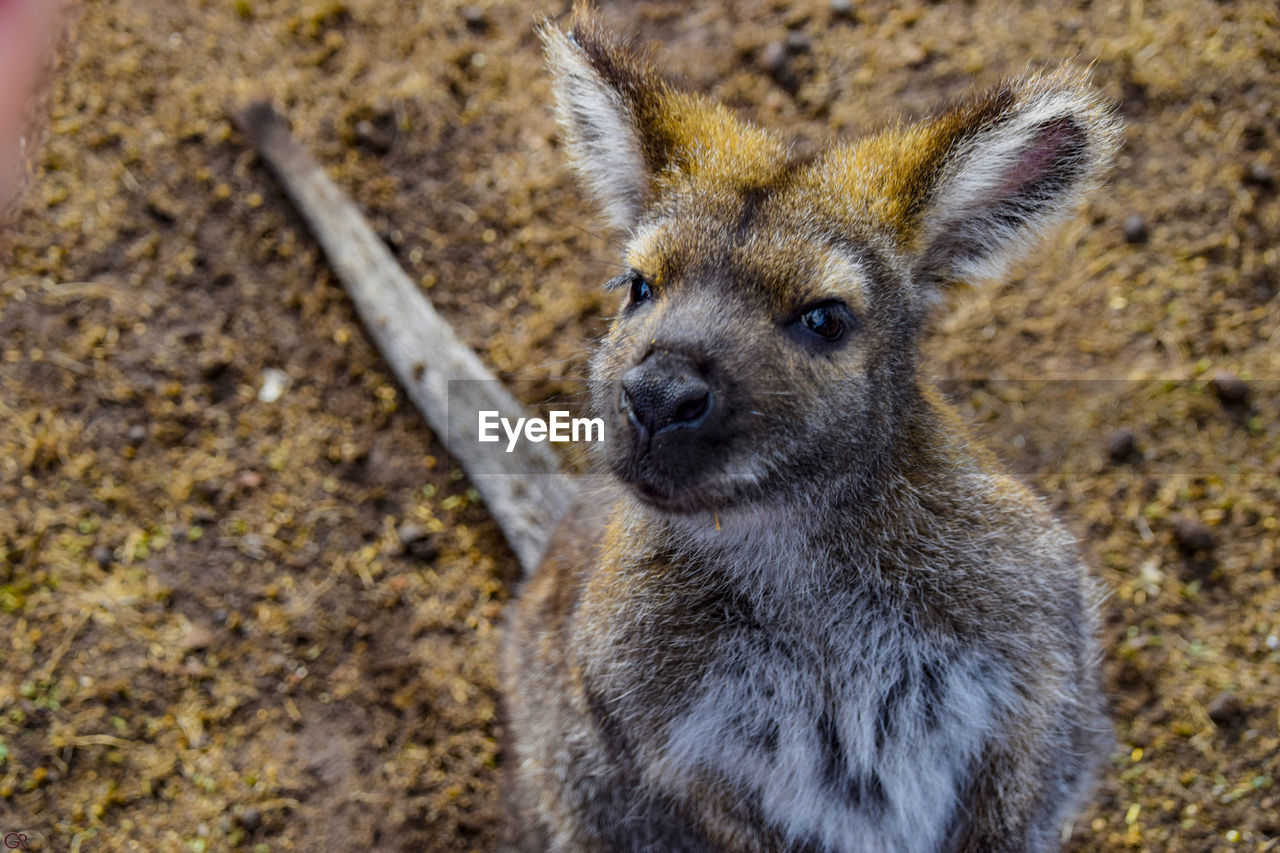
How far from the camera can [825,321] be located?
2.58 metres

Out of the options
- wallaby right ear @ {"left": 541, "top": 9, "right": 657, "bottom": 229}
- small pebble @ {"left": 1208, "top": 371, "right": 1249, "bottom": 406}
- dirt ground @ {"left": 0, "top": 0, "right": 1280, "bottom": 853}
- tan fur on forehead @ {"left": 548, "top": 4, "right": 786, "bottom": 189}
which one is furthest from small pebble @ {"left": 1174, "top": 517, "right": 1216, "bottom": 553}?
wallaby right ear @ {"left": 541, "top": 9, "right": 657, "bottom": 229}

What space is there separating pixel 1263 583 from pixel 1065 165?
2.40m

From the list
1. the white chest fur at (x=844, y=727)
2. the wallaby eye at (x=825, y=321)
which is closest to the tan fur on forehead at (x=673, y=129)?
the wallaby eye at (x=825, y=321)

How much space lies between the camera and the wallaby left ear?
8.34ft

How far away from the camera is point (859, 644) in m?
2.85

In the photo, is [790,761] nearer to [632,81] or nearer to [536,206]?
[632,81]

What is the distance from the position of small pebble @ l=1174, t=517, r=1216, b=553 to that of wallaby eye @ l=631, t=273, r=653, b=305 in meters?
2.77

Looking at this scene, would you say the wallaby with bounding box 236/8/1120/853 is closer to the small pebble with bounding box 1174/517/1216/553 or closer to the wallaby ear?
the wallaby ear

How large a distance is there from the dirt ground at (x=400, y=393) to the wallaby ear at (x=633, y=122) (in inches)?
62.8

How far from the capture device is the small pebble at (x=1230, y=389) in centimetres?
420

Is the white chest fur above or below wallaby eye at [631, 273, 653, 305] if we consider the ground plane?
below

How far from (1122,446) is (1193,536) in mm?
469

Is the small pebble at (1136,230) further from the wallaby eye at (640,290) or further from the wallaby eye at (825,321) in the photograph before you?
the wallaby eye at (640,290)

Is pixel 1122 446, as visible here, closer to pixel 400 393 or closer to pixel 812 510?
pixel 812 510
